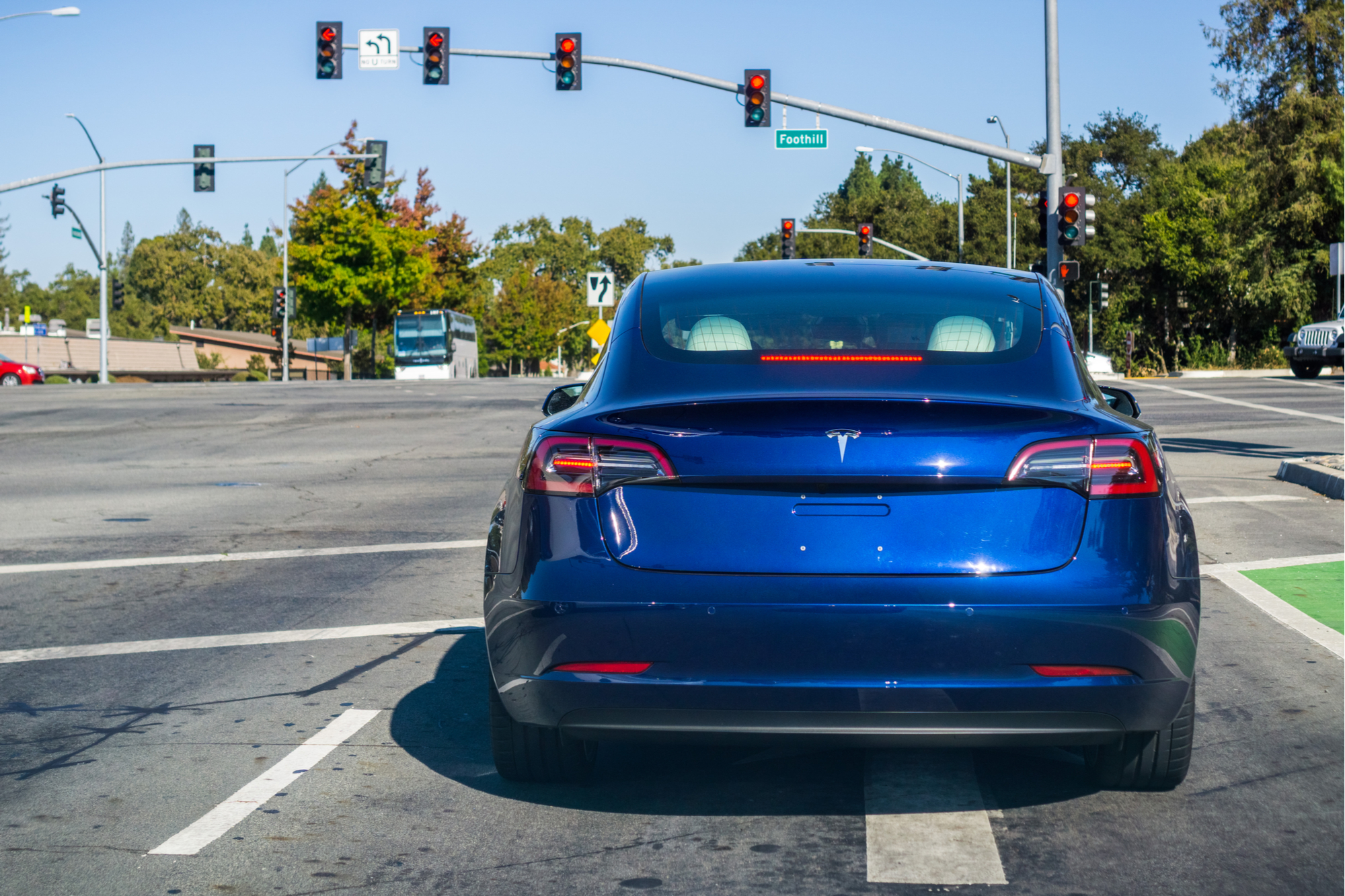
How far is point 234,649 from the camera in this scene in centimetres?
666

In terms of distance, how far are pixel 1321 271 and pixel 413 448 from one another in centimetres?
3975

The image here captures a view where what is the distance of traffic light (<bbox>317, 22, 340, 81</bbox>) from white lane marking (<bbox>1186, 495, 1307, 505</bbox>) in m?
17.9

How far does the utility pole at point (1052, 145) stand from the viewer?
24.2 meters

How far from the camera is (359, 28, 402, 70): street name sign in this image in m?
25.0

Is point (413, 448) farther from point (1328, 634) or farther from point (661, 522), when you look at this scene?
point (661, 522)

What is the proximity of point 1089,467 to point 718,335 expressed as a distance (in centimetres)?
126

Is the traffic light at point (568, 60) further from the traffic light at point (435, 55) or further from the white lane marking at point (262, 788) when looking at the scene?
the white lane marking at point (262, 788)

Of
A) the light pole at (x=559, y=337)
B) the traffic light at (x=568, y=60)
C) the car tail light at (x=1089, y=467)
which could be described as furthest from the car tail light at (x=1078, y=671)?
the light pole at (x=559, y=337)

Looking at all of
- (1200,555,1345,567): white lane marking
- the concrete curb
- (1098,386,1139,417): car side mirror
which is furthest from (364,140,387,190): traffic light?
(1098,386,1139,417): car side mirror

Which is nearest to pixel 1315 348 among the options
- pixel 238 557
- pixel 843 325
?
pixel 238 557

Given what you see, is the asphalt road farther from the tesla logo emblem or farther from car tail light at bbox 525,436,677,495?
the tesla logo emblem

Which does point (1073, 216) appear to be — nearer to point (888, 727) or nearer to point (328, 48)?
point (328, 48)


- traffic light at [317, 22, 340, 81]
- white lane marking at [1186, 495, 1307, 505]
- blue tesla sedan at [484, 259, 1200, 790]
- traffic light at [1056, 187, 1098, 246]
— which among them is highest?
traffic light at [317, 22, 340, 81]

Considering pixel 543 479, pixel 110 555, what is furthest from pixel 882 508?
pixel 110 555
